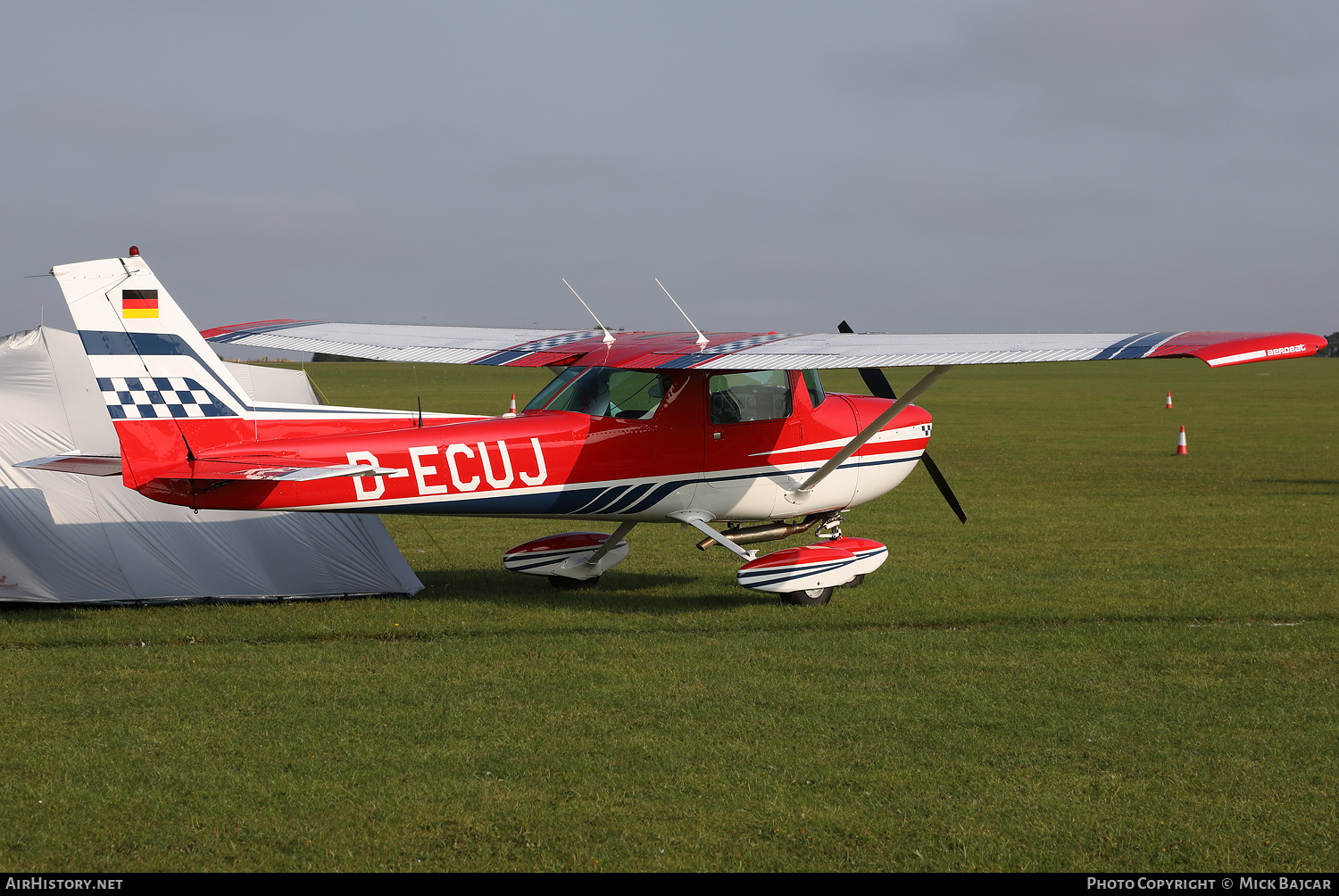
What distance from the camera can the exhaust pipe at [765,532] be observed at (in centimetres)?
980

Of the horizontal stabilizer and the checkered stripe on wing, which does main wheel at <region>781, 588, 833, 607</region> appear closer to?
the checkered stripe on wing

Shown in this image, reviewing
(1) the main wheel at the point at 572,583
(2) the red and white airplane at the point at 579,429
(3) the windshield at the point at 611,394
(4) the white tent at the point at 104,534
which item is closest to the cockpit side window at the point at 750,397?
(2) the red and white airplane at the point at 579,429

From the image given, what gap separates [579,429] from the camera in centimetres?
891

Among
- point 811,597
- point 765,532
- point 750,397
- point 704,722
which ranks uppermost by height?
point 750,397

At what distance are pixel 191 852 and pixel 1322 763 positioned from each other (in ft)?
17.1

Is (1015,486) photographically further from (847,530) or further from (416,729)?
(416,729)

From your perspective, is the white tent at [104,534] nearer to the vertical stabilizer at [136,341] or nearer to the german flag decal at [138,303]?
the vertical stabilizer at [136,341]

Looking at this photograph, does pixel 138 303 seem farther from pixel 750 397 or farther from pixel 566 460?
pixel 750 397

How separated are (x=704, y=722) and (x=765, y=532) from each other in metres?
3.80

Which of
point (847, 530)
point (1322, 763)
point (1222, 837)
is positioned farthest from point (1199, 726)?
point (847, 530)

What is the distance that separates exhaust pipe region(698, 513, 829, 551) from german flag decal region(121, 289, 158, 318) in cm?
461

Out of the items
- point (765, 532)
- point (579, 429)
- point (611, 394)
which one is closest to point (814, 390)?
point (765, 532)

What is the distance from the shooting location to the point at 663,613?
29.8 ft

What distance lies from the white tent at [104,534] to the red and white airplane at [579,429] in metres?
0.62
